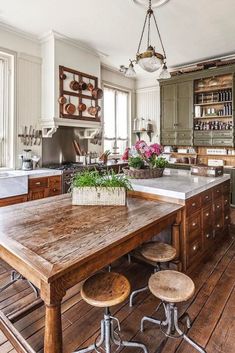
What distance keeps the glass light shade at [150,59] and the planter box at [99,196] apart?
1.41 m

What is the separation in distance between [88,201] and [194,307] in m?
1.28

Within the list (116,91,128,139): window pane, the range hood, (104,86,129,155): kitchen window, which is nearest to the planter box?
the range hood

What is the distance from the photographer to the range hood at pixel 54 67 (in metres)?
4.16

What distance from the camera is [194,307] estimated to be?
6.88 feet

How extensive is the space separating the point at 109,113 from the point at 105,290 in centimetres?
509

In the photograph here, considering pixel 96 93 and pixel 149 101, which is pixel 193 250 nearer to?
pixel 96 93

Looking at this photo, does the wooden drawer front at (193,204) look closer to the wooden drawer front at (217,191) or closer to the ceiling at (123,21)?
the wooden drawer front at (217,191)

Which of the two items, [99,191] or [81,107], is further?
[81,107]

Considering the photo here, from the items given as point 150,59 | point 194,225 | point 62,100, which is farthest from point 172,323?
point 62,100

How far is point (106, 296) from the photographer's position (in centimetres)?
145

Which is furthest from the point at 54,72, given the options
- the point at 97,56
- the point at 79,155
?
the point at 79,155

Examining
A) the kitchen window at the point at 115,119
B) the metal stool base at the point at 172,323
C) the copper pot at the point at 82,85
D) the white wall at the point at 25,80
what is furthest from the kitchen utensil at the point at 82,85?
the metal stool base at the point at 172,323

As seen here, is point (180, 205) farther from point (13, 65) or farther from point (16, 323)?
point (13, 65)

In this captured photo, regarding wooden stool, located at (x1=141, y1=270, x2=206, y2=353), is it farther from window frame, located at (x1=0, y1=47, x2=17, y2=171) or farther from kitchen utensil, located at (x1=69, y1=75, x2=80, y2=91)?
kitchen utensil, located at (x1=69, y1=75, x2=80, y2=91)
